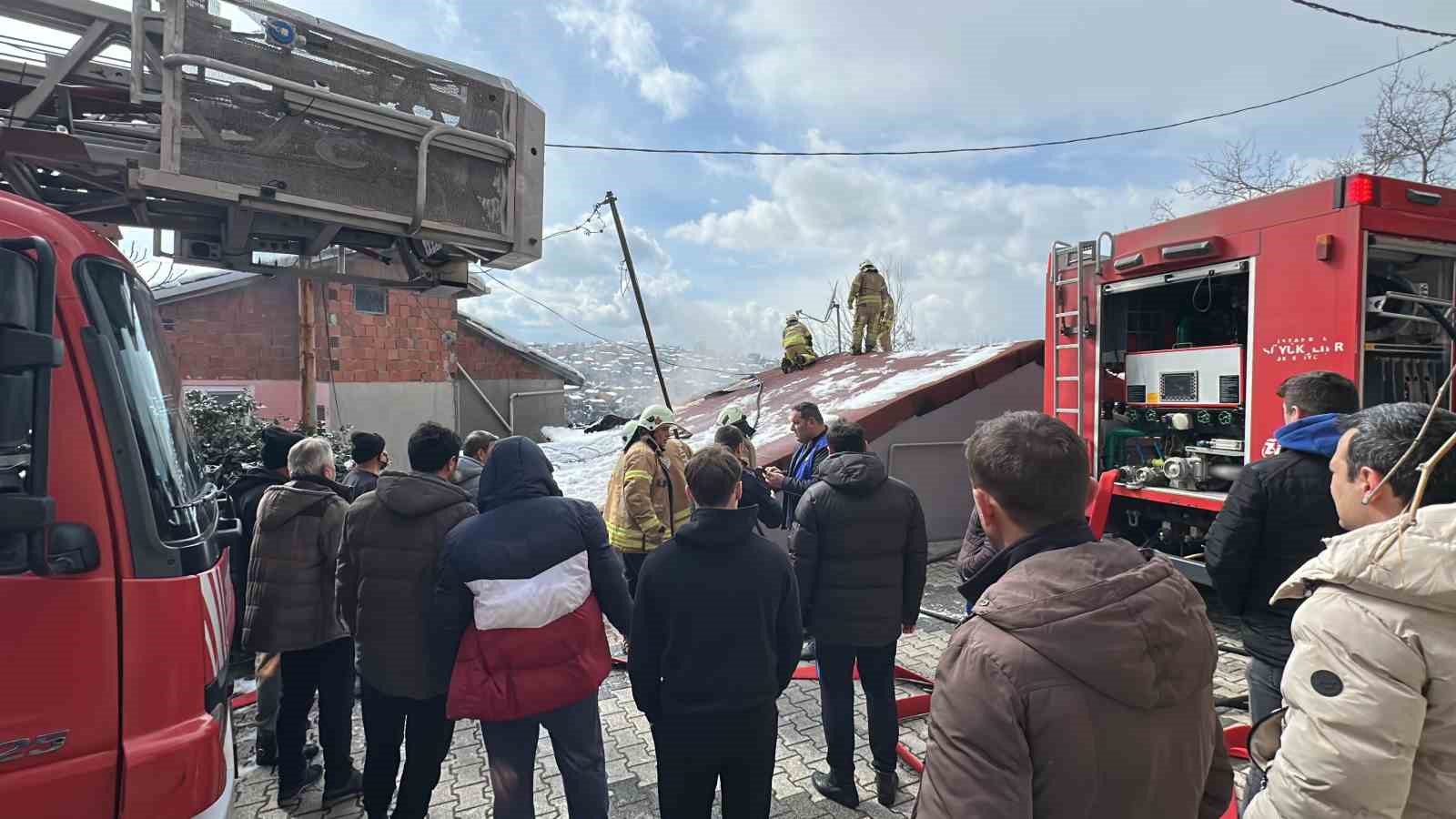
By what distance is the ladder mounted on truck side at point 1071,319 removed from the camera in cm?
618

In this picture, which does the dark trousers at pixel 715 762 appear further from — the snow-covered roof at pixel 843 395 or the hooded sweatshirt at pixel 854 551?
the snow-covered roof at pixel 843 395

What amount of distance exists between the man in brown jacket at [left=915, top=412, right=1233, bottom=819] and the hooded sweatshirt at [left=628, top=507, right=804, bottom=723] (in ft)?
3.30

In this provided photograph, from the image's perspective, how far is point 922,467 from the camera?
7953mm

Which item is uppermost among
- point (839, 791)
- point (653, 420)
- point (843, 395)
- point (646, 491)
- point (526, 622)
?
point (843, 395)

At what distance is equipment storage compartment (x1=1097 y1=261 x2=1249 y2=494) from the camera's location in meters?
5.34

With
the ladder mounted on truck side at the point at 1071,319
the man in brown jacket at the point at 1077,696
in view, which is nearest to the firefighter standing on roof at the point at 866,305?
the ladder mounted on truck side at the point at 1071,319

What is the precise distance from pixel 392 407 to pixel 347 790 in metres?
11.9

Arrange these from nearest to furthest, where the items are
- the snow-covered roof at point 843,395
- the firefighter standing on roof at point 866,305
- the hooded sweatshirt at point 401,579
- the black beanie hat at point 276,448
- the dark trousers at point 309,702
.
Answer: the hooded sweatshirt at point 401,579 < the dark trousers at point 309,702 < the black beanie hat at point 276,448 < the snow-covered roof at point 843,395 < the firefighter standing on roof at point 866,305

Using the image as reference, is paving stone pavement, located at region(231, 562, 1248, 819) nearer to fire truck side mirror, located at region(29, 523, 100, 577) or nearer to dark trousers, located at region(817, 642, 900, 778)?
dark trousers, located at region(817, 642, 900, 778)

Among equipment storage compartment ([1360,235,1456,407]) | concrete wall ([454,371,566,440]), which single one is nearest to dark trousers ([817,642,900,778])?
equipment storage compartment ([1360,235,1456,407])

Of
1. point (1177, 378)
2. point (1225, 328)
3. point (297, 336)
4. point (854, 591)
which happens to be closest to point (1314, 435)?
point (854, 591)

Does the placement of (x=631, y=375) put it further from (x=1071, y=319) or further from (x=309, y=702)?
(x=309, y=702)

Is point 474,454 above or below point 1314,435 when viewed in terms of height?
below

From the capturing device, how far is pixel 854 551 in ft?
10.5
